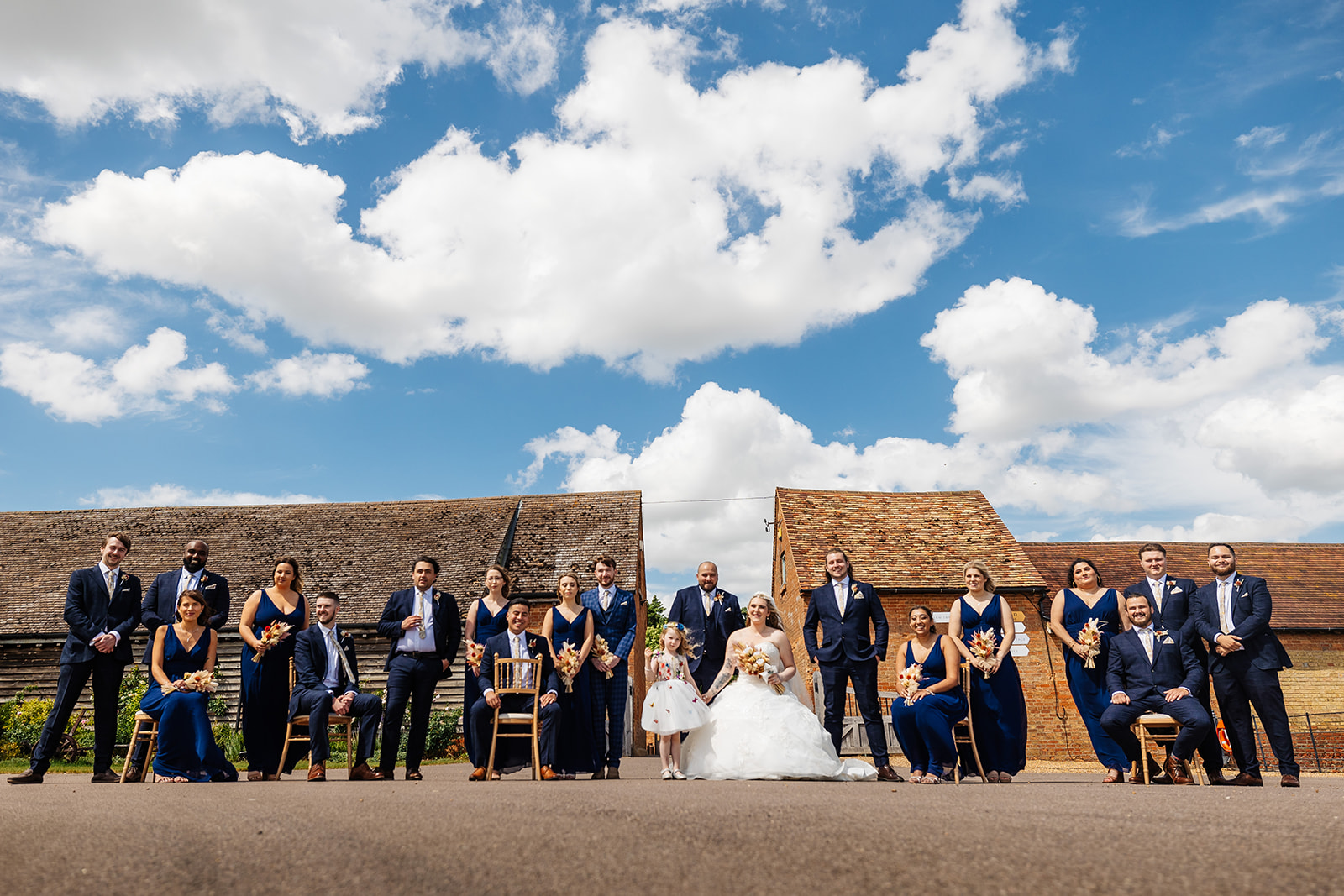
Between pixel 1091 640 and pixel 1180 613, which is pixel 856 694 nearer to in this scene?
pixel 1091 640

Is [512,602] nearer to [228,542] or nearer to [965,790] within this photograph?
[965,790]

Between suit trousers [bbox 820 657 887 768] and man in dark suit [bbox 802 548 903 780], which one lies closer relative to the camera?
suit trousers [bbox 820 657 887 768]

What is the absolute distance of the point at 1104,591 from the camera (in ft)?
26.5

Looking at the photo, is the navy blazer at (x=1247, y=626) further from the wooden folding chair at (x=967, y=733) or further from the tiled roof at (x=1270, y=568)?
the tiled roof at (x=1270, y=568)

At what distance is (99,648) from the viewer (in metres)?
7.20

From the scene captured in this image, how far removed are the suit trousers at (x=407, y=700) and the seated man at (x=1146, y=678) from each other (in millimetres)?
6044

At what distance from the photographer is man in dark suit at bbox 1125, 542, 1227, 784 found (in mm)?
7199

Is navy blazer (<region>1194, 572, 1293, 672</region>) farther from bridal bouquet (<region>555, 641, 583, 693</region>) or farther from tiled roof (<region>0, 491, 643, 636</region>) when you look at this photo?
tiled roof (<region>0, 491, 643, 636</region>)

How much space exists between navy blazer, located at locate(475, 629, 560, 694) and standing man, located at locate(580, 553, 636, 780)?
47 cm

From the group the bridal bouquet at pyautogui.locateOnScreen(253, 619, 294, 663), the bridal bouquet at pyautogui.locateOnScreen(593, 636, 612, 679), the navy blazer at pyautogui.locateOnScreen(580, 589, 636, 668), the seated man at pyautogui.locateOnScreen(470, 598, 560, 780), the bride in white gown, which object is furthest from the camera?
the navy blazer at pyautogui.locateOnScreen(580, 589, 636, 668)

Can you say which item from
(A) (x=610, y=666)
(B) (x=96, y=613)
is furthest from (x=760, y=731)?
(B) (x=96, y=613)

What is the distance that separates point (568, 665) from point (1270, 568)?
1015 inches

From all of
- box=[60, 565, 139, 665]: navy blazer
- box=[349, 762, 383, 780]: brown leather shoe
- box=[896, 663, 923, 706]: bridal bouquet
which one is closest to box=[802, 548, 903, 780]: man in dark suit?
box=[896, 663, 923, 706]: bridal bouquet

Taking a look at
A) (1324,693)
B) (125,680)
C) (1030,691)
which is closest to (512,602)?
(125,680)
